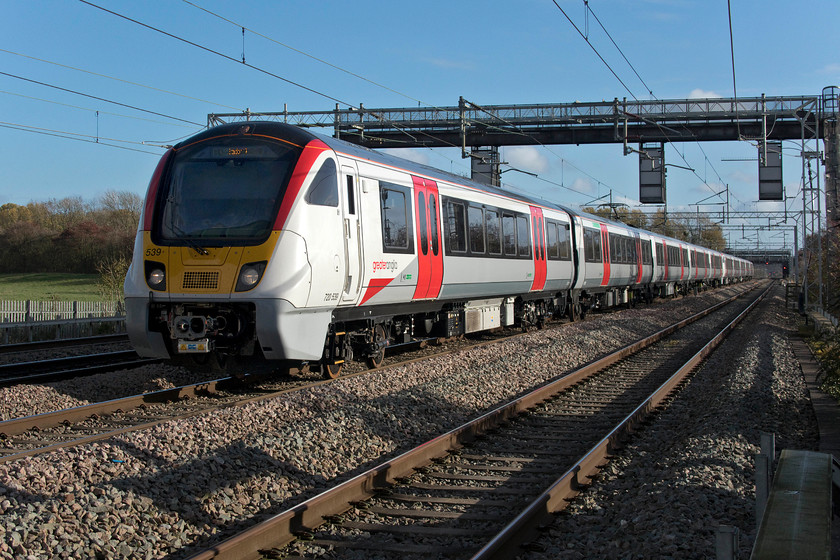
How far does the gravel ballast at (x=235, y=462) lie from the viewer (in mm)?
4578

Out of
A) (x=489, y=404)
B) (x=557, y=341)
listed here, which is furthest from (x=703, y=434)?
(x=557, y=341)

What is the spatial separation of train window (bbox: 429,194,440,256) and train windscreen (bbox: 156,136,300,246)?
348 centimetres

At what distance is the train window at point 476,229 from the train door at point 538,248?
11.0 ft

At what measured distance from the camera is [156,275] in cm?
886

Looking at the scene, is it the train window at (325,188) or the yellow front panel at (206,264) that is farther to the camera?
the train window at (325,188)

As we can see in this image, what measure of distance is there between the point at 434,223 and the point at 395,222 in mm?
1377

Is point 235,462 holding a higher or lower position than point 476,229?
lower

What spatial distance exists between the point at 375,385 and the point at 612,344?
8734 mm

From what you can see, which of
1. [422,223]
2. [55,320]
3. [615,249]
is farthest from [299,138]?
[615,249]

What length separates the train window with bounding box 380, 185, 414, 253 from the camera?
34.1 feet

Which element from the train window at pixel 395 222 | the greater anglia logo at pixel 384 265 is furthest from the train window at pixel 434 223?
the greater anglia logo at pixel 384 265

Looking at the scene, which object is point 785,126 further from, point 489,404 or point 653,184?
point 489,404

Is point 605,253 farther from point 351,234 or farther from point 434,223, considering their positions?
point 351,234

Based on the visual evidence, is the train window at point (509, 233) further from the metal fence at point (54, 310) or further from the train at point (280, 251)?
the metal fence at point (54, 310)
